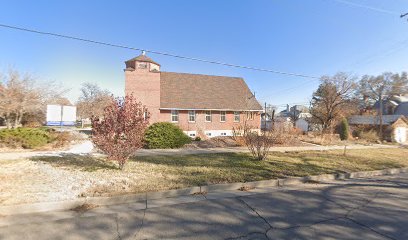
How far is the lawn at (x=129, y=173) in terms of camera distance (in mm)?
5641

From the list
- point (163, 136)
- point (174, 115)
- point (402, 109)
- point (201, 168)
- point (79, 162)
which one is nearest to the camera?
point (201, 168)

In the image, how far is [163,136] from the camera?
1352 centimetres

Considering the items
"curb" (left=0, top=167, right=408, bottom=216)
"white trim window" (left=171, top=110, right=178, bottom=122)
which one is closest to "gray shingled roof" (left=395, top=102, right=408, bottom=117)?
"white trim window" (left=171, top=110, right=178, bottom=122)

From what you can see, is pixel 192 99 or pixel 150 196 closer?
pixel 150 196

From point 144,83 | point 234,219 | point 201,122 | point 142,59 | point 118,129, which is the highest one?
point 142,59

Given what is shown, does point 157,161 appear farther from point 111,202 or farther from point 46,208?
point 46,208

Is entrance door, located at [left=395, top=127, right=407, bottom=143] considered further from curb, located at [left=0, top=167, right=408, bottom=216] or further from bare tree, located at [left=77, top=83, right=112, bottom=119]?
bare tree, located at [left=77, top=83, right=112, bottom=119]

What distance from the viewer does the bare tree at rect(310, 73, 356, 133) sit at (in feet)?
106

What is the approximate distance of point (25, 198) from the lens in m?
5.06

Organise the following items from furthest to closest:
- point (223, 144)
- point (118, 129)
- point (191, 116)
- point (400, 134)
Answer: point (400, 134) → point (191, 116) → point (223, 144) → point (118, 129)

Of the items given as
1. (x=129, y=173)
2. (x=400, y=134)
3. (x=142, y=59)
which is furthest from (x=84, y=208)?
(x=400, y=134)

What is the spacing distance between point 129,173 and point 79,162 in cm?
289

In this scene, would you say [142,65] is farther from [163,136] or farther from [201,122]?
[163,136]

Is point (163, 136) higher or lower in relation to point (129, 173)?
higher
